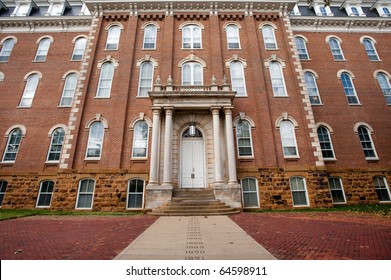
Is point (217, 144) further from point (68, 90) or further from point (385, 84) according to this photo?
point (385, 84)

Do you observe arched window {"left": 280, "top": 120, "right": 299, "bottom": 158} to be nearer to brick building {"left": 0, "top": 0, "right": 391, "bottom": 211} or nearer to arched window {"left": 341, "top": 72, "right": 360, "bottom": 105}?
brick building {"left": 0, "top": 0, "right": 391, "bottom": 211}

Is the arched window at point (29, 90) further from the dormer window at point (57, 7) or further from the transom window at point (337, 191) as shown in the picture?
the transom window at point (337, 191)

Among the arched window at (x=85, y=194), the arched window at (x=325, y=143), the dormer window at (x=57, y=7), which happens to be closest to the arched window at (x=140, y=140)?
the arched window at (x=85, y=194)

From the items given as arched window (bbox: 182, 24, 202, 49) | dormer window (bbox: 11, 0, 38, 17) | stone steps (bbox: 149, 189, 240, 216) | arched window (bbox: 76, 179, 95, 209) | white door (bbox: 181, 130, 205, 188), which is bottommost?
stone steps (bbox: 149, 189, 240, 216)

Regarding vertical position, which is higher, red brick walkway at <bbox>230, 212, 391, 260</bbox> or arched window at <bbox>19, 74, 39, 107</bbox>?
arched window at <bbox>19, 74, 39, 107</bbox>

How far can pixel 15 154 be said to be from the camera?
14086 mm

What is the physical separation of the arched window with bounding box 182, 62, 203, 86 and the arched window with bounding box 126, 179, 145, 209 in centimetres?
775

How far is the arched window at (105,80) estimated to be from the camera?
1415cm

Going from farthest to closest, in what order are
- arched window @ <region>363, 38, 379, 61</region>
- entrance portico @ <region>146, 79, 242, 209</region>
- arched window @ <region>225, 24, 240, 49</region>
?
arched window @ <region>363, 38, 379, 61</region> → arched window @ <region>225, 24, 240, 49</region> → entrance portico @ <region>146, 79, 242, 209</region>

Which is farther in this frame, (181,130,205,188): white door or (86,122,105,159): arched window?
(86,122,105,159): arched window

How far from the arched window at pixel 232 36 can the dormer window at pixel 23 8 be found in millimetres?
18579

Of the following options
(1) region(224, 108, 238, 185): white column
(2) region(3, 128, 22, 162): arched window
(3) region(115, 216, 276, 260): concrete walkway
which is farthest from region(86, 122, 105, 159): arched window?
(3) region(115, 216, 276, 260): concrete walkway

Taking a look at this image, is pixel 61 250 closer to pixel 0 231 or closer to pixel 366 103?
pixel 0 231

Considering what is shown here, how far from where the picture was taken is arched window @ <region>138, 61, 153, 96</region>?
46.4 ft
